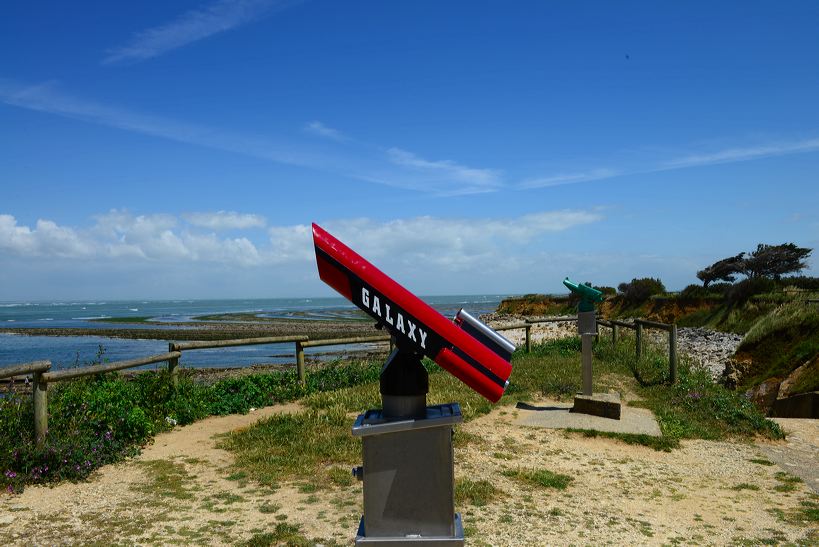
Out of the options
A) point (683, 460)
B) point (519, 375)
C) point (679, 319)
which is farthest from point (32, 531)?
point (679, 319)

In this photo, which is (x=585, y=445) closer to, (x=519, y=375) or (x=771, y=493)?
(x=771, y=493)

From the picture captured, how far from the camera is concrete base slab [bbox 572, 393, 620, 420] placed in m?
8.14

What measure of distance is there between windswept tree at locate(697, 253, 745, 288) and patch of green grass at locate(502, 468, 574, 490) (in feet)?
99.7

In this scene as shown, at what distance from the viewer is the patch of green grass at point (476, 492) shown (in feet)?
A: 16.8

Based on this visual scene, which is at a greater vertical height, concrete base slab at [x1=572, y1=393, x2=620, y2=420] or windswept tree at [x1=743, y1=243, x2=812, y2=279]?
windswept tree at [x1=743, y1=243, x2=812, y2=279]

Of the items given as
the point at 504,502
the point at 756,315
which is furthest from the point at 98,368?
the point at 756,315

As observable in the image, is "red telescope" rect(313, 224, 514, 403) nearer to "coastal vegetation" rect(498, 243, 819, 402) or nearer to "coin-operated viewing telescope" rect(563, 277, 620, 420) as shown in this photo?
"coin-operated viewing telescope" rect(563, 277, 620, 420)

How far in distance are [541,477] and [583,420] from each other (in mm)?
2506

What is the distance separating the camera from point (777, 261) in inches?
1205

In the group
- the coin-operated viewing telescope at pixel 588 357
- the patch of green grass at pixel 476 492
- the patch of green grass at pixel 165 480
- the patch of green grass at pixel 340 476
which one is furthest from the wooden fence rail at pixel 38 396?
the coin-operated viewing telescope at pixel 588 357

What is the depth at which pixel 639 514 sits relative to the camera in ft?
16.1

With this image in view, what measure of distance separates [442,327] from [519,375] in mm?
9471

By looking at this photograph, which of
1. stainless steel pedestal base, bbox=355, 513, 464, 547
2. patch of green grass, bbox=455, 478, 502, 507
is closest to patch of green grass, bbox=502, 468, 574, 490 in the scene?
patch of green grass, bbox=455, 478, 502, 507

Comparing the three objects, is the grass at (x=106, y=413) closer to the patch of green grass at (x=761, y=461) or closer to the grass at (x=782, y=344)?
the patch of green grass at (x=761, y=461)
